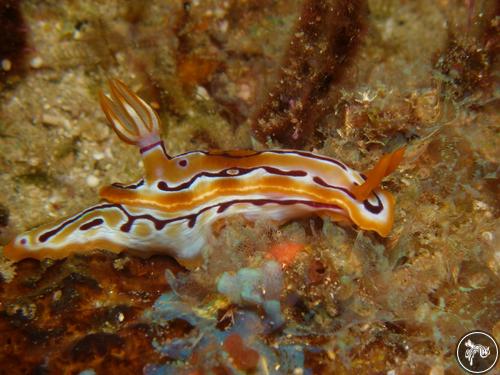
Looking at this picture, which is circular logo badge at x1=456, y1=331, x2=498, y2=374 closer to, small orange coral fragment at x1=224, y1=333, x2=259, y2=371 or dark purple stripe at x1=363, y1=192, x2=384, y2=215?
dark purple stripe at x1=363, y1=192, x2=384, y2=215

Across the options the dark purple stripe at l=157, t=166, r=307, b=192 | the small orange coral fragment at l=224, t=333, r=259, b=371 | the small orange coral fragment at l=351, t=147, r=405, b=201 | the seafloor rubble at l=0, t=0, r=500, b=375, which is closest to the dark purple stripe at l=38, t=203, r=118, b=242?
the seafloor rubble at l=0, t=0, r=500, b=375

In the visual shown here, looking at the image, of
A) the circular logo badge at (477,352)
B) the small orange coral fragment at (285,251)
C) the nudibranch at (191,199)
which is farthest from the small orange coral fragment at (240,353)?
the circular logo badge at (477,352)

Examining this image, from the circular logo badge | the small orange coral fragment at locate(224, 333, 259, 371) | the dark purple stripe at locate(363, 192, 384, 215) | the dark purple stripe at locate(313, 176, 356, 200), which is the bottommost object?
the circular logo badge

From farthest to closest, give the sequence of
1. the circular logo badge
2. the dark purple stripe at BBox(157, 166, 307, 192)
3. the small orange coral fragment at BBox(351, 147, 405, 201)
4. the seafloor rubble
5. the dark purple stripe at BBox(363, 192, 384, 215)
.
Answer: the dark purple stripe at BBox(157, 166, 307, 192), the dark purple stripe at BBox(363, 192, 384, 215), the small orange coral fragment at BBox(351, 147, 405, 201), the circular logo badge, the seafloor rubble

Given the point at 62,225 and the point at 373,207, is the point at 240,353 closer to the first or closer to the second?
the point at 373,207

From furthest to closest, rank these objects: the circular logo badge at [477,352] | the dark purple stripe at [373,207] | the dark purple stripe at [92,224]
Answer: the dark purple stripe at [92,224]
the dark purple stripe at [373,207]
the circular logo badge at [477,352]

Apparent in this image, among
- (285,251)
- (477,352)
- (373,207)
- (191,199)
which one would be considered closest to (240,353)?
(285,251)

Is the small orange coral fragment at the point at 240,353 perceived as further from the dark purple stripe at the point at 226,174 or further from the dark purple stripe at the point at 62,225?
the dark purple stripe at the point at 62,225

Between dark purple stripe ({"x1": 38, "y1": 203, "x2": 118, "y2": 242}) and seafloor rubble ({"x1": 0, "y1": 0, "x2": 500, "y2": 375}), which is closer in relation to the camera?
seafloor rubble ({"x1": 0, "y1": 0, "x2": 500, "y2": 375})

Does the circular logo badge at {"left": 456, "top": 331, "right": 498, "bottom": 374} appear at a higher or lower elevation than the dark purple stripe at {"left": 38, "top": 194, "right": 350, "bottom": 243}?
lower
